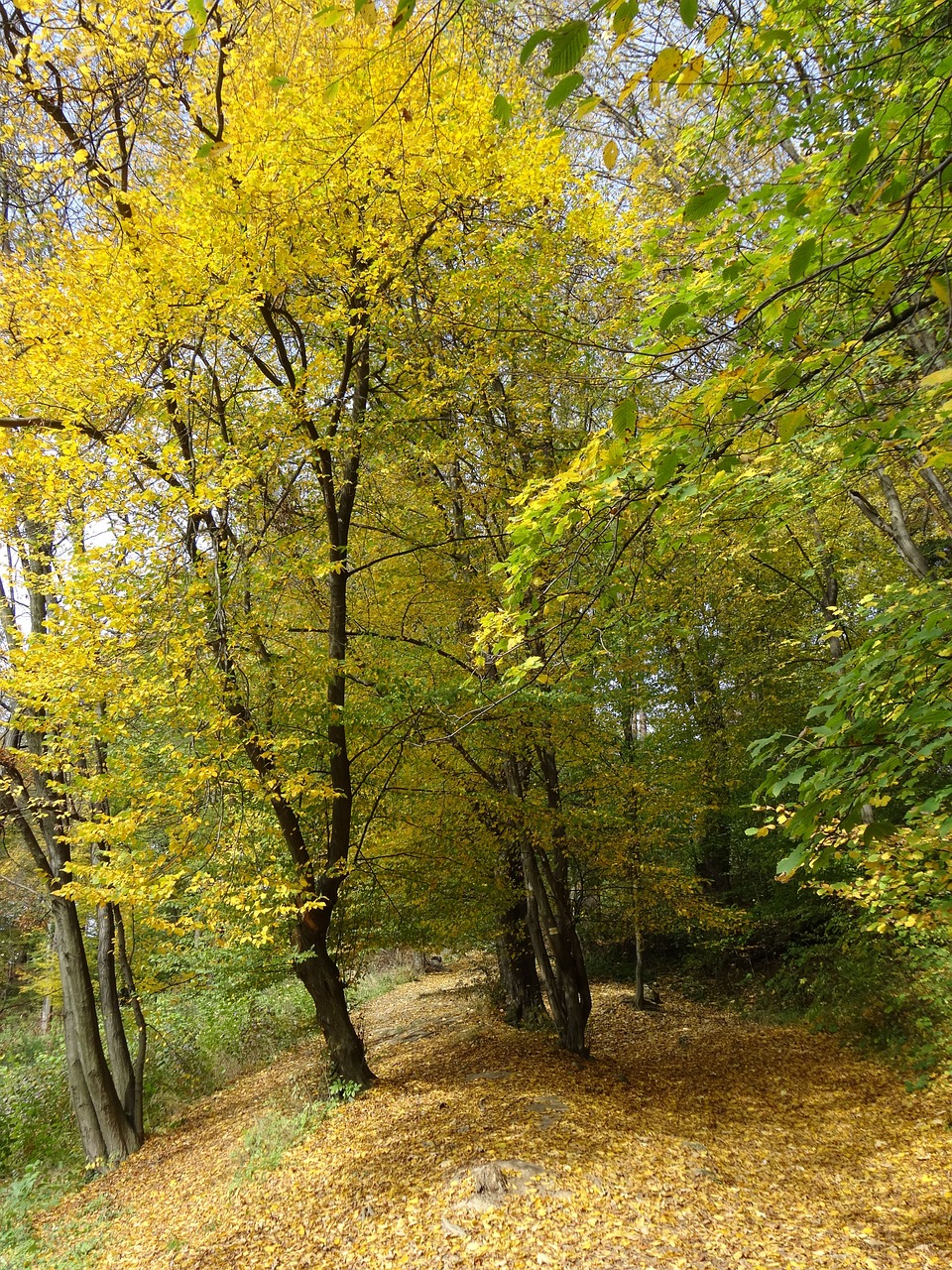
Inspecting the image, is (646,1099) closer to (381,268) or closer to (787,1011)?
(787,1011)

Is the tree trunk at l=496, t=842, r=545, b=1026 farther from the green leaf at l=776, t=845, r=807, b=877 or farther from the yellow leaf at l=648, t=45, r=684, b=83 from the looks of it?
the yellow leaf at l=648, t=45, r=684, b=83

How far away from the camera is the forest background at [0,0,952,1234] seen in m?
2.94

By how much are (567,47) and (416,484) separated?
21.8 feet

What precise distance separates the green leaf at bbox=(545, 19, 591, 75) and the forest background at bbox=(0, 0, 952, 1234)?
291 mm

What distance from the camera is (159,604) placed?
5.23 metres

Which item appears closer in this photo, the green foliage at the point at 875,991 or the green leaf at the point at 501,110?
the green leaf at the point at 501,110

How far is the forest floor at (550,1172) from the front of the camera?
4012 mm

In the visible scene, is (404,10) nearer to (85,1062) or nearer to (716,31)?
(716,31)

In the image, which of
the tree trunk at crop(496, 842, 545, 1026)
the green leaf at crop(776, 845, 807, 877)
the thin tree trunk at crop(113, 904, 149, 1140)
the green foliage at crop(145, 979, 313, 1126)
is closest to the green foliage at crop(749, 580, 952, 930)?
the green leaf at crop(776, 845, 807, 877)

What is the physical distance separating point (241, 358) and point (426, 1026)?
357 inches

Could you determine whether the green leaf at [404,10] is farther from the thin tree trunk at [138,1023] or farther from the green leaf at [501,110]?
the thin tree trunk at [138,1023]

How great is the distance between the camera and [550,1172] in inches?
185

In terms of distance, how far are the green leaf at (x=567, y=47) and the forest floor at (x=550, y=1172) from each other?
16.2 feet

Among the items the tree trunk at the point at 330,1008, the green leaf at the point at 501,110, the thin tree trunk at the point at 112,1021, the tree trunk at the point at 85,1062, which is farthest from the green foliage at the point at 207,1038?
the green leaf at the point at 501,110
